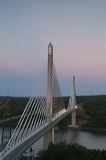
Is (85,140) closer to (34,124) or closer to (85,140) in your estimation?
(85,140)

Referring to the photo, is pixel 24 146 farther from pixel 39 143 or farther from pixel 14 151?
pixel 39 143

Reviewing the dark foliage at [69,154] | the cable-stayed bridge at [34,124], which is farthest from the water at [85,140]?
the dark foliage at [69,154]

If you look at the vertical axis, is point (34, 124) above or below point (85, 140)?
above

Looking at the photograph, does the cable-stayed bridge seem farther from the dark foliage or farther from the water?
the water

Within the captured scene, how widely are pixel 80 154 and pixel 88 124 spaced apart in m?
18.1

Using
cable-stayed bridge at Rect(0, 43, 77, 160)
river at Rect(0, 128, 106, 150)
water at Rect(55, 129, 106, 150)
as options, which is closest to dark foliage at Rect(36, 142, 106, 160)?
cable-stayed bridge at Rect(0, 43, 77, 160)

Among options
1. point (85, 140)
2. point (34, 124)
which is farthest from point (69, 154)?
point (85, 140)

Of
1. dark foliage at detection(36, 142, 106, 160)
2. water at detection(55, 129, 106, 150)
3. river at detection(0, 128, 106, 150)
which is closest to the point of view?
dark foliage at detection(36, 142, 106, 160)

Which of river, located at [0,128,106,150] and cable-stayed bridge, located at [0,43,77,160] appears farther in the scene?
river, located at [0,128,106,150]

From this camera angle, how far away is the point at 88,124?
92.7 ft

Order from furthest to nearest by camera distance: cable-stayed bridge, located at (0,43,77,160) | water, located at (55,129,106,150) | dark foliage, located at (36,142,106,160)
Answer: water, located at (55,129,106,150), dark foliage, located at (36,142,106,160), cable-stayed bridge, located at (0,43,77,160)

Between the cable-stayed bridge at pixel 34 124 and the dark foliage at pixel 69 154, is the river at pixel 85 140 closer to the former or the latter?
the cable-stayed bridge at pixel 34 124

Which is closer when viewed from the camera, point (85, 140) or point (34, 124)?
point (34, 124)

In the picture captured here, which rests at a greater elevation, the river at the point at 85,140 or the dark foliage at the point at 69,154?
the dark foliage at the point at 69,154
